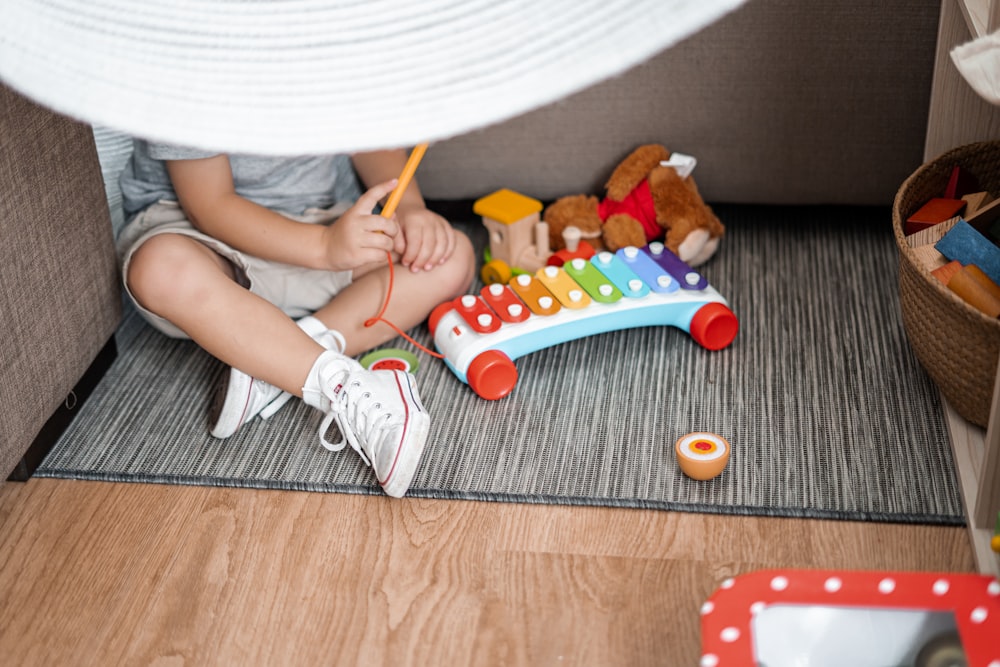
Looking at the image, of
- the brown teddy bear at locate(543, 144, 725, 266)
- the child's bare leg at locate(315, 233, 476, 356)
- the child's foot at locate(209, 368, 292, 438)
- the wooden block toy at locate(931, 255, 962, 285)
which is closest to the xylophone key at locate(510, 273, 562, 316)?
the child's bare leg at locate(315, 233, 476, 356)

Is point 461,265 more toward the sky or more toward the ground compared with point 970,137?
more toward the ground

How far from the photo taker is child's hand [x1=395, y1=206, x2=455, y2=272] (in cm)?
127

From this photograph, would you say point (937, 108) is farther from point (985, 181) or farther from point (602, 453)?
point (602, 453)

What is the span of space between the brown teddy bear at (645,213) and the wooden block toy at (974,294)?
0.46m

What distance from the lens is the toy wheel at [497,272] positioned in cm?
136

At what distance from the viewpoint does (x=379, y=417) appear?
1051 millimetres

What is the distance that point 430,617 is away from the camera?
0.90 metres

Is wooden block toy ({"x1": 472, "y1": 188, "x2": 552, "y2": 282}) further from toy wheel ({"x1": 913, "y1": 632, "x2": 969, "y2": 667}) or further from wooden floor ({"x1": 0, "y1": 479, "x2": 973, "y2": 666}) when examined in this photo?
toy wheel ({"x1": 913, "y1": 632, "x2": 969, "y2": 667})

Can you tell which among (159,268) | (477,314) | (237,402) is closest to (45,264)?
(159,268)

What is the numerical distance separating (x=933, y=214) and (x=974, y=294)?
0.63ft

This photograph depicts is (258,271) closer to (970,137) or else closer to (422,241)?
(422,241)

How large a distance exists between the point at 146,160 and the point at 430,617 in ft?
2.43

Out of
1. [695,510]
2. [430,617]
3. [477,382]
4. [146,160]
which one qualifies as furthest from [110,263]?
[695,510]

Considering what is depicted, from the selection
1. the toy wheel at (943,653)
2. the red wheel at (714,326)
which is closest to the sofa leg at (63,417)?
the red wheel at (714,326)
